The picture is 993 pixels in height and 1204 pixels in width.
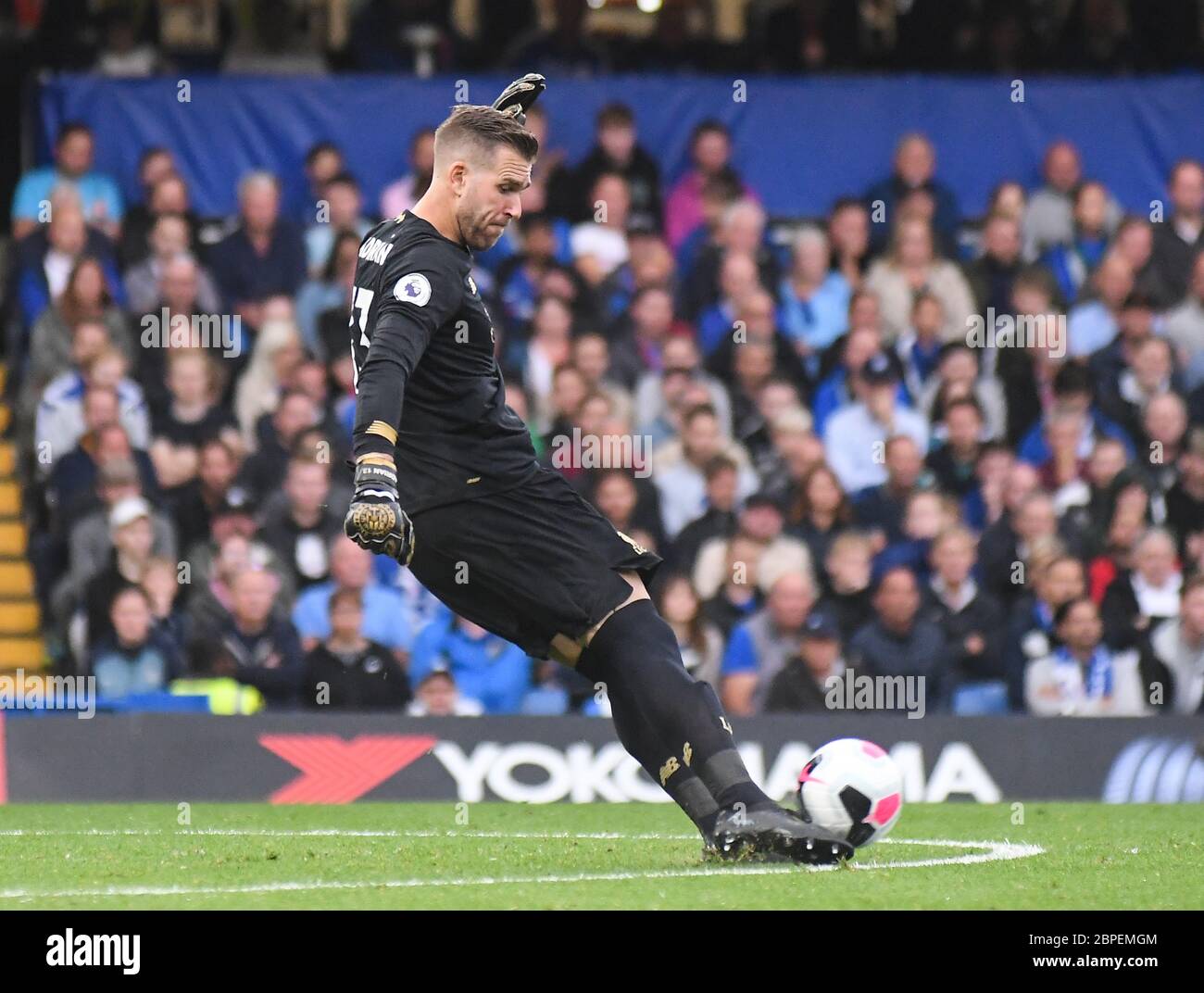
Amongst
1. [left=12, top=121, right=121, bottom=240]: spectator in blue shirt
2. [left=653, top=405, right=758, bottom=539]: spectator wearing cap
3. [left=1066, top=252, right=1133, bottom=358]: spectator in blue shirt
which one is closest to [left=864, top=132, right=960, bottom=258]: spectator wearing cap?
[left=1066, top=252, right=1133, bottom=358]: spectator in blue shirt

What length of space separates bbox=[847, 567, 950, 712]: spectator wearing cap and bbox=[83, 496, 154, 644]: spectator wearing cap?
3.51 metres

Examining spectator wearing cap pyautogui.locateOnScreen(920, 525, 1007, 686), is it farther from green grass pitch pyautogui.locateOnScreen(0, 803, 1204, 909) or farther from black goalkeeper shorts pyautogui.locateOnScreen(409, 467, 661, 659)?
black goalkeeper shorts pyautogui.locateOnScreen(409, 467, 661, 659)

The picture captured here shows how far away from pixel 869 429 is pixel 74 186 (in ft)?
15.7

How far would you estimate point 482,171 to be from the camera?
6.44m

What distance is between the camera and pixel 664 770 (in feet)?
21.4

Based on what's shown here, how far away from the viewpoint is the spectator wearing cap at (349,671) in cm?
1060

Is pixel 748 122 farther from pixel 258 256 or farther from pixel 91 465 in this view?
pixel 91 465

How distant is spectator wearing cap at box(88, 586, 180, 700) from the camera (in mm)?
10742

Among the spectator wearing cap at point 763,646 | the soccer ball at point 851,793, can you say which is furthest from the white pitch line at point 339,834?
the spectator wearing cap at point 763,646

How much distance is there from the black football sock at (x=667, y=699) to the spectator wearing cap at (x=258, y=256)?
21.7 feet

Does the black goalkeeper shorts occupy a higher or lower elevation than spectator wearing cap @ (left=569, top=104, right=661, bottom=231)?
lower

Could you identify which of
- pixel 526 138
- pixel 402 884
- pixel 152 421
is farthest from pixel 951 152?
pixel 402 884
